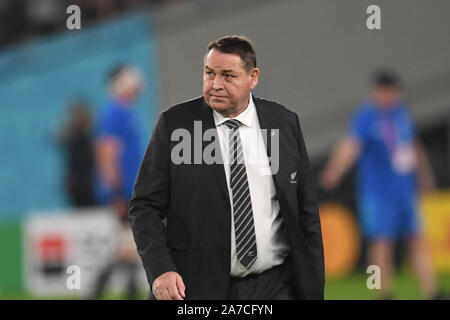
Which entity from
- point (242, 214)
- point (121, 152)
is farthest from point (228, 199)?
point (121, 152)

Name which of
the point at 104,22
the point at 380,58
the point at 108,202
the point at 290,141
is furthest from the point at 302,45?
the point at 290,141

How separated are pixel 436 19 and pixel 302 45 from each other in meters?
1.87

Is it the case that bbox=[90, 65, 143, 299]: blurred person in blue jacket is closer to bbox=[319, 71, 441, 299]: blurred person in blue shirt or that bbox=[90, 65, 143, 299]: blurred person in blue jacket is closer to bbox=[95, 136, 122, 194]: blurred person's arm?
bbox=[95, 136, 122, 194]: blurred person's arm

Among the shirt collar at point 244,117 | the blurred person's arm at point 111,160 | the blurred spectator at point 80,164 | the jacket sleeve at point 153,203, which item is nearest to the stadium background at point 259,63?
the blurred spectator at point 80,164

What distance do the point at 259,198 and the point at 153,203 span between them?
16.4 inches

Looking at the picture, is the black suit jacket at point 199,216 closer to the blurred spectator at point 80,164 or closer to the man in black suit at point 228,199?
the man in black suit at point 228,199

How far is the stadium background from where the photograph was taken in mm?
13680

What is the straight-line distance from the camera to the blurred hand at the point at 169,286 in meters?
3.78

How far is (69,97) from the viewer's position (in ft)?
45.7

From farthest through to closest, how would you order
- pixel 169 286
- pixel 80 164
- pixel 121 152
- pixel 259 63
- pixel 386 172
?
pixel 259 63 → pixel 80 164 → pixel 386 172 → pixel 121 152 → pixel 169 286

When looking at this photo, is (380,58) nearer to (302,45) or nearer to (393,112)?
(302,45)

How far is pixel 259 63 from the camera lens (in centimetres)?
1378

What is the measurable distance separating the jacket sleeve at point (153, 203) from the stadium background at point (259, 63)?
30.9 feet

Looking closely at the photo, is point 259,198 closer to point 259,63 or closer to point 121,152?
point 121,152
